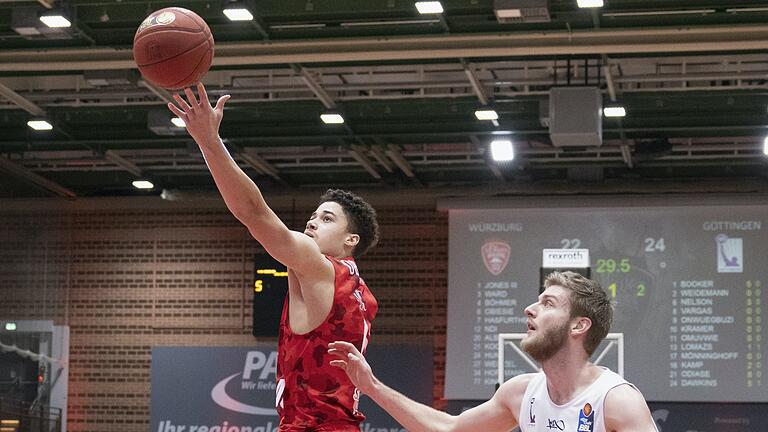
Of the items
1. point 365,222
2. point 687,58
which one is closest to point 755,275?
point 687,58

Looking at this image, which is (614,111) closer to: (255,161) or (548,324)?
(255,161)

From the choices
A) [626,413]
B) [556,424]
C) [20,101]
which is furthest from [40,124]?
[626,413]

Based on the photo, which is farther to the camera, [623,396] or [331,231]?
[331,231]

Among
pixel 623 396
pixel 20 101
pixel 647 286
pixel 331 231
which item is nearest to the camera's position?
pixel 623 396

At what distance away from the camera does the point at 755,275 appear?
1592 centimetres

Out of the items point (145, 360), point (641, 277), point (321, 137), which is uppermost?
point (321, 137)

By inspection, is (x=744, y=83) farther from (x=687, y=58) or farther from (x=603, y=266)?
(x=603, y=266)

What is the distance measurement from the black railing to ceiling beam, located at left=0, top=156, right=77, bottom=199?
10.7 ft

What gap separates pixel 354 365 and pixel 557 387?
0.85 meters

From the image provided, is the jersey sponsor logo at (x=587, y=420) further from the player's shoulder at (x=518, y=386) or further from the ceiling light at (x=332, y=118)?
the ceiling light at (x=332, y=118)

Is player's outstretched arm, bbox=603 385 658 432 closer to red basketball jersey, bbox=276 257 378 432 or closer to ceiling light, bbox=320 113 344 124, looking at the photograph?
red basketball jersey, bbox=276 257 378 432

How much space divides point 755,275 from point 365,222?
1124 cm

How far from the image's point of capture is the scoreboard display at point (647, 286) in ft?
52.1

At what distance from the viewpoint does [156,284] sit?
729 inches
